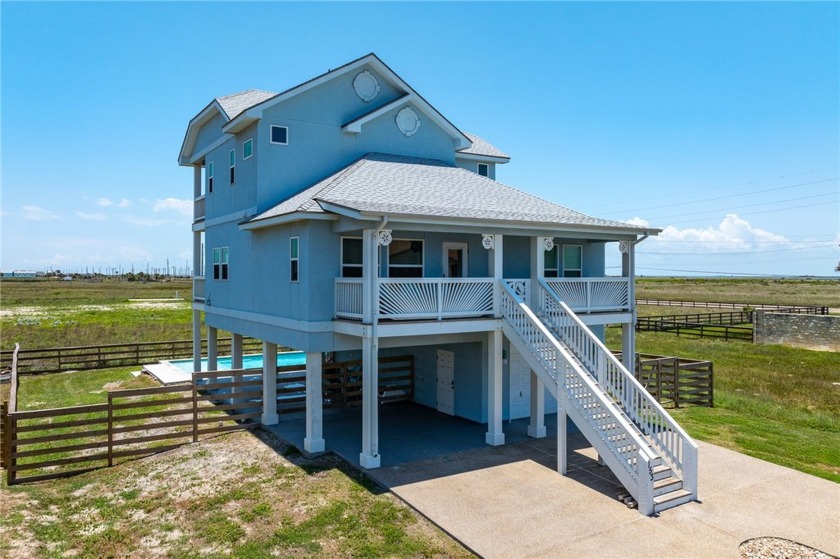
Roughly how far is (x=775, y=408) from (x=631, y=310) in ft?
21.1

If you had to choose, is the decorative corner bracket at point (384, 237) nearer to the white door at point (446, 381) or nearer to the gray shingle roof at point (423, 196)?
the gray shingle roof at point (423, 196)

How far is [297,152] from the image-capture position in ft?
53.2

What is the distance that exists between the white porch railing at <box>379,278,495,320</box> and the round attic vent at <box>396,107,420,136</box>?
662 centimetres

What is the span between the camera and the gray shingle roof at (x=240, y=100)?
58.1ft

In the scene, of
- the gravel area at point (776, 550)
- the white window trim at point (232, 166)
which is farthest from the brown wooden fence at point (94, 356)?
the gravel area at point (776, 550)

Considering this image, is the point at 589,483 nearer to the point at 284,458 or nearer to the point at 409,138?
the point at 284,458

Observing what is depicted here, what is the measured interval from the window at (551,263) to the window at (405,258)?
4.48 m

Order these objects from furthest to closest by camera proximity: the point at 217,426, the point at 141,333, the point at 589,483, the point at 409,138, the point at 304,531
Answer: the point at 141,333
the point at 409,138
the point at 217,426
the point at 589,483
the point at 304,531

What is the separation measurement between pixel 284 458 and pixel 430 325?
4577 millimetres

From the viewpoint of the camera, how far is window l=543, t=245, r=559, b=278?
17.6 m

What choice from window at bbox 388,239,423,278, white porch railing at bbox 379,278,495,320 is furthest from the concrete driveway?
window at bbox 388,239,423,278

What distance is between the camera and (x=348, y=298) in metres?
13.1

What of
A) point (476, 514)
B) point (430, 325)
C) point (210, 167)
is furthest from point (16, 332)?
point (476, 514)

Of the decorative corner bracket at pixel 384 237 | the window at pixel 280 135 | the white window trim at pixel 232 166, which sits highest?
the window at pixel 280 135
